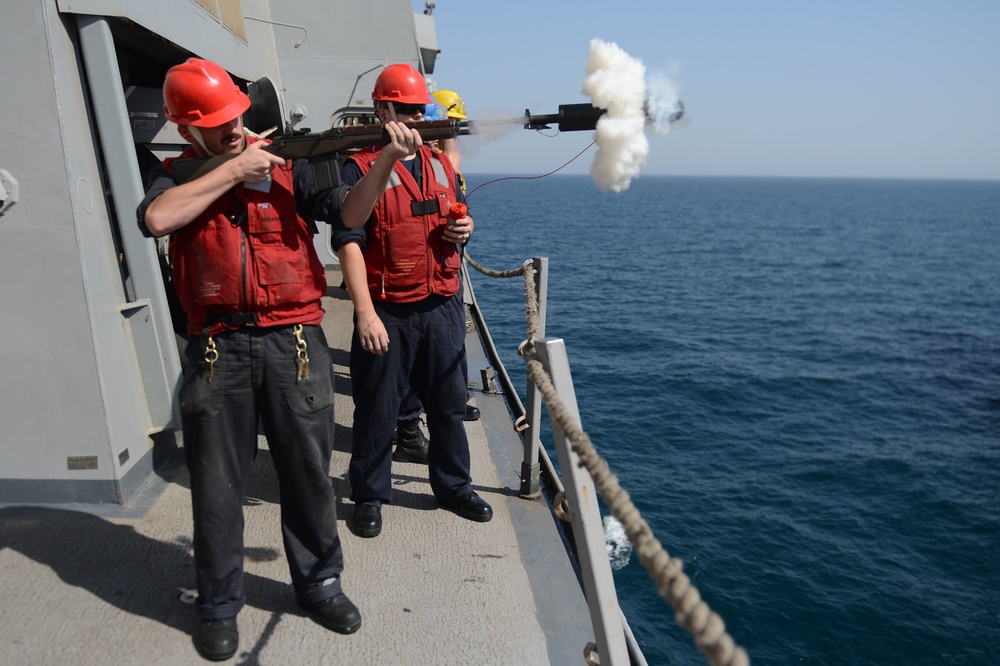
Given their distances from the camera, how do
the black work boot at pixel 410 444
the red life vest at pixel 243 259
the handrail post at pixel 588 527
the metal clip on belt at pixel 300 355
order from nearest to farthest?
the handrail post at pixel 588 527
the red life vest at pixel 243 259
the metal clip on belt at pixel 300 355
the black work boot at pixel 410 444

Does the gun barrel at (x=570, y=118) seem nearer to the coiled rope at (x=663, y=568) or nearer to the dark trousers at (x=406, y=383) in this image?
the dark trousers at (x=406, y=383)

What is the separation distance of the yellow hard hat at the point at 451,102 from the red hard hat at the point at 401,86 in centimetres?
194

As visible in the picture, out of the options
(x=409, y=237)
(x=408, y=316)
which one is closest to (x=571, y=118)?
(x=409, y=237)

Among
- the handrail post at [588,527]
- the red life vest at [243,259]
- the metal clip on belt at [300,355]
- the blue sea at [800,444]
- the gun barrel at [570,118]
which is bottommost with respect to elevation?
the blue sea at [800,444]

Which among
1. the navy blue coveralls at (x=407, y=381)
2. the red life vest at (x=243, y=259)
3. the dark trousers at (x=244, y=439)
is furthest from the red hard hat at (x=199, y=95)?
the navy blue coveralls at (x=407, y=381)

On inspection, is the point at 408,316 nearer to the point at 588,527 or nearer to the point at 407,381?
Result: the point at 407,381

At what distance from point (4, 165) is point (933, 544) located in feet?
36.8

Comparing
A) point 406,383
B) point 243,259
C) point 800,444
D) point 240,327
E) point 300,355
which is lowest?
point 800,444

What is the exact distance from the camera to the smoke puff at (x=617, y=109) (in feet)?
10.6

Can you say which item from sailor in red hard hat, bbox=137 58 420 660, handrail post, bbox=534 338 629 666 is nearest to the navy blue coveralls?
sailor in red hard hat, bbox=137 58 420 660

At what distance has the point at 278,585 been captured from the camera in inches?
119

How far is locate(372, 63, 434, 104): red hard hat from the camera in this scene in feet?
9.91

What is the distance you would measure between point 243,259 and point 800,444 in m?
12.7

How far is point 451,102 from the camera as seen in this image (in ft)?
16.9
